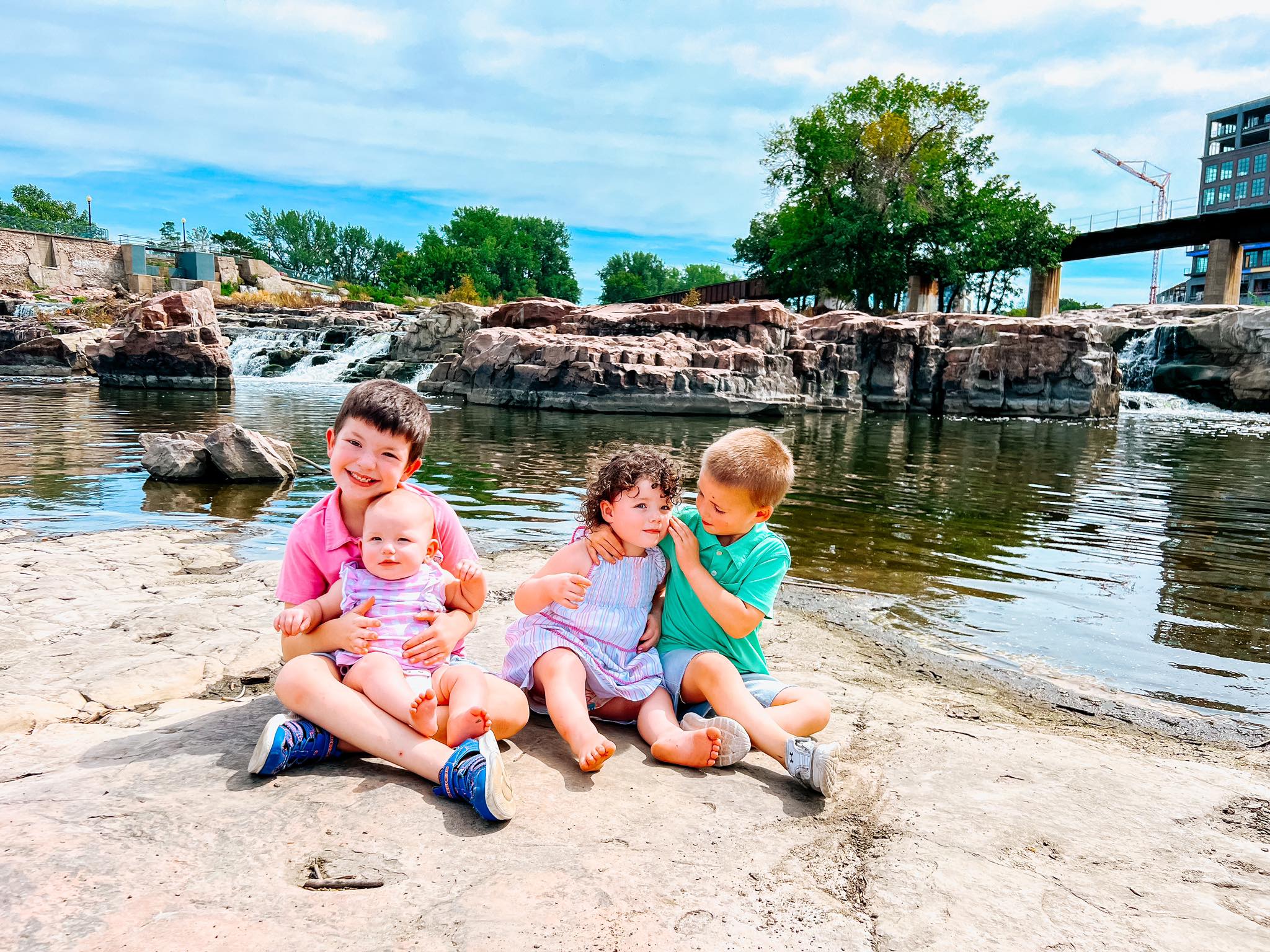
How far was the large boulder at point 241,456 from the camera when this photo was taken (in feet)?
31.2

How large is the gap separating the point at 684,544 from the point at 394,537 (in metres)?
1.03

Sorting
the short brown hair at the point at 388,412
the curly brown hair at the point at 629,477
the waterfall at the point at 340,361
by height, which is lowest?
the curly brown hair at the point at 629,477

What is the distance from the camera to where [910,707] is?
11.9ft

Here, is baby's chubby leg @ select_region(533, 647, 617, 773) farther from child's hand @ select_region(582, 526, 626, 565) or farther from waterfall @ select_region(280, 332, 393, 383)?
waterfall @ select_region(280, 332, 393, 383)

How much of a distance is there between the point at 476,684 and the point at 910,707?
2.04 m

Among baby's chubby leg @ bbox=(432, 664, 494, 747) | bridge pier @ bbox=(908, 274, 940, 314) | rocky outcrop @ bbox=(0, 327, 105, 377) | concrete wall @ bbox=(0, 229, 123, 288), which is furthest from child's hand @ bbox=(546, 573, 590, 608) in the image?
concrete wall @ bbox=(0, 229, 123, 288)

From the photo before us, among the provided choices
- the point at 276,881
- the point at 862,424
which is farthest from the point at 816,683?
the point at 862,424

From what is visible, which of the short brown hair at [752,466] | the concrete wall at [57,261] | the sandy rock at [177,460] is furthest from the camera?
the concrete wall at [57,261]

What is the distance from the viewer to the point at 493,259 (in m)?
84.5

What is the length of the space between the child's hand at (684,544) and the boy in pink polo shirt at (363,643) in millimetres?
750

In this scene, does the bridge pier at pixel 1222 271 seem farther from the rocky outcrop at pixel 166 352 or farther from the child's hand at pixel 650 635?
the child's hand at pixel 650 635

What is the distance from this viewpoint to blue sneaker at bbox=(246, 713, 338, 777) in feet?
7.64

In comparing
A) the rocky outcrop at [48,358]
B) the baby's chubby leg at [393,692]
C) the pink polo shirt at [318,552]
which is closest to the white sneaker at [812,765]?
the baby's chubby leg at [393,692]

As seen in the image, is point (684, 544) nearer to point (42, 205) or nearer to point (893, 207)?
point (893, 207)
